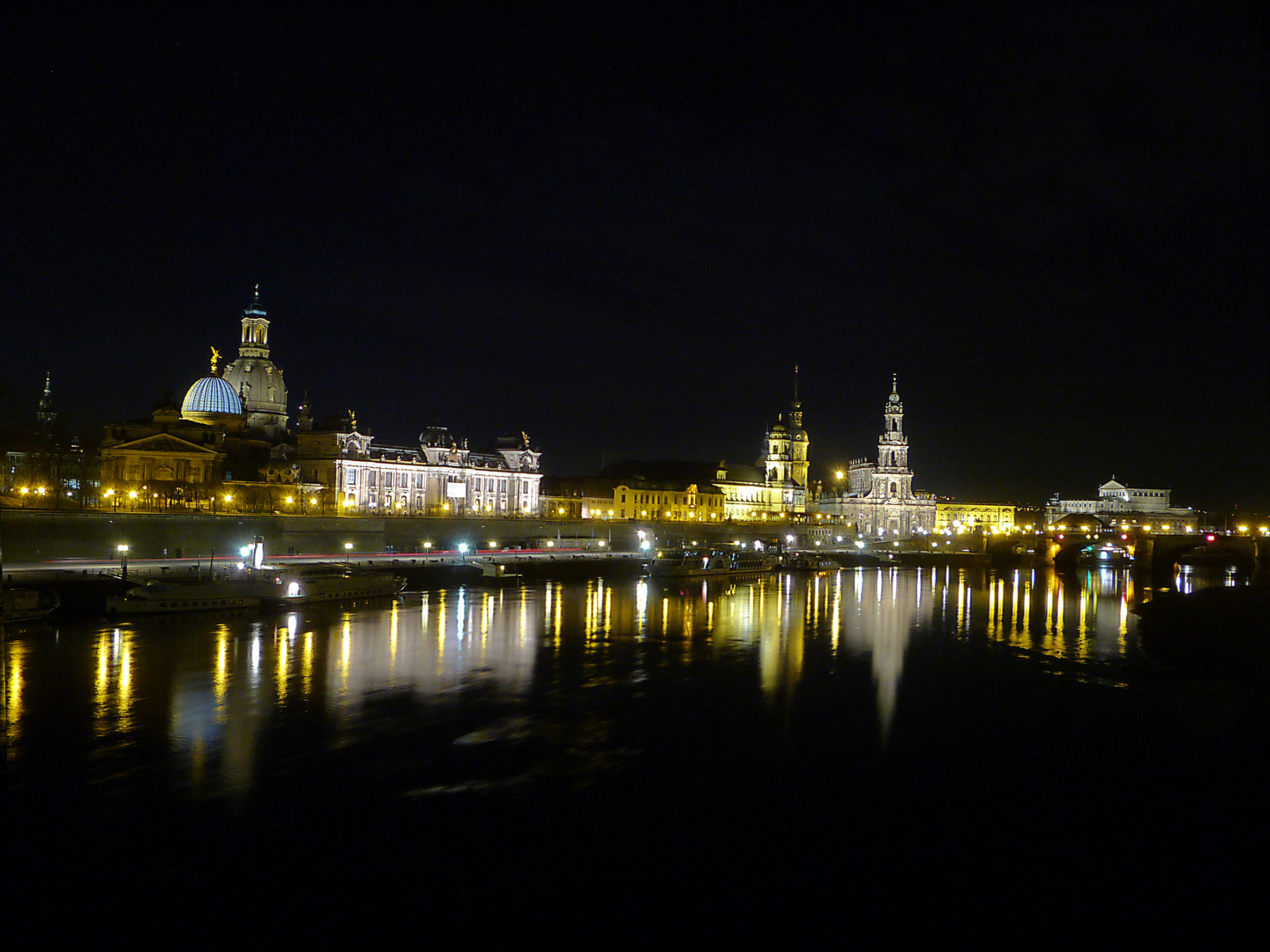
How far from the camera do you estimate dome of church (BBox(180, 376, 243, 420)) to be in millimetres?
112562

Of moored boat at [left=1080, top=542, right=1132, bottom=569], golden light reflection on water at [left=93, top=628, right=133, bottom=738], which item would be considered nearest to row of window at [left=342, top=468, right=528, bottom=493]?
golden light reflection on water at [left=93, top=628, right=133, bottom=738]

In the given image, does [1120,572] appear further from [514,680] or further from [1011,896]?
[1011,896]

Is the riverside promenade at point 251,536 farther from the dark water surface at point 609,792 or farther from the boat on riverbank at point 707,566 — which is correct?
the dark water surface at point 609,792

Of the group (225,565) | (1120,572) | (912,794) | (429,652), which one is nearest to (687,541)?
(1120,572)

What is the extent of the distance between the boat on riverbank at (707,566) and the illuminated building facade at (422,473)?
3250 centimetres

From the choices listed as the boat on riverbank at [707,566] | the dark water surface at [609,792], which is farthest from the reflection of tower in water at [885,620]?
the boat on riverbank at [707,566]

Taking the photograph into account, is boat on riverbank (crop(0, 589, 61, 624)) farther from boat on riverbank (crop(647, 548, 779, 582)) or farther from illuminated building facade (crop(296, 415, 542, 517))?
illuminated building facade (crop(296, 415, 542, 517))

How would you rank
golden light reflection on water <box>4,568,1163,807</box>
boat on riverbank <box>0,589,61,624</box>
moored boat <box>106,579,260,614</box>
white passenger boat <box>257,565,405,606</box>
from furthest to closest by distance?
white passenger boat <box>257,565,405,606</box>
moored boat <box>106,579,260,614</box>
boat on riverbank <box>0,589,61,624</box>
golden light reflection on water <box>4,568,1163,807</box>

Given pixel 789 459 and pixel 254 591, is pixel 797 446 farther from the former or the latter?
pixel 254 591

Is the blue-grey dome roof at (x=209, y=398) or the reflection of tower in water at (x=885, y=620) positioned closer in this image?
the reflection of tower in water at (x=885, y=620)

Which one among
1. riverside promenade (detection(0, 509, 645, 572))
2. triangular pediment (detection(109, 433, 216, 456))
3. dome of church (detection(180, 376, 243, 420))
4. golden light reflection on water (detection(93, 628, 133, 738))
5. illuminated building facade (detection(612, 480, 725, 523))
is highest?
dome of church (detection(180, 376, 243, 420))

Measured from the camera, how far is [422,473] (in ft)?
404

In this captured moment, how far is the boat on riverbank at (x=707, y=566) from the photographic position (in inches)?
3241

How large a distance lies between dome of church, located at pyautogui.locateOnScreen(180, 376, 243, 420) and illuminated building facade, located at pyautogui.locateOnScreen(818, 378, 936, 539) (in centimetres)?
11410
